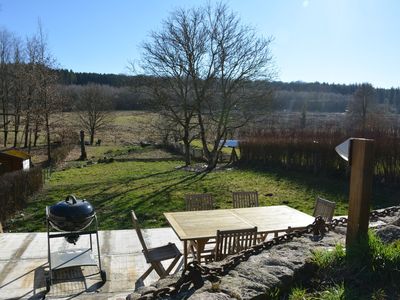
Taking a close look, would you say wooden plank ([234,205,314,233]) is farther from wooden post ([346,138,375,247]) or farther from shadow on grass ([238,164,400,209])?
shadow on grass ([238,164,400,209])

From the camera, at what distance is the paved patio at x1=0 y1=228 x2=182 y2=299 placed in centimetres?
498

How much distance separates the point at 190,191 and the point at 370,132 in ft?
20.6

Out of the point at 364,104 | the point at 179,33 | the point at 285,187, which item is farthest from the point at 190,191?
the point at 364,104

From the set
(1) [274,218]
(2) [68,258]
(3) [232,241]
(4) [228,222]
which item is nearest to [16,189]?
(2) [68,258]

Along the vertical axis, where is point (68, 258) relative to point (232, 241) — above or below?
below

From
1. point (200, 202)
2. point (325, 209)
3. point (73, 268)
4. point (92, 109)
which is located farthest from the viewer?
point (92, 109)

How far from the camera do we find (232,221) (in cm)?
561

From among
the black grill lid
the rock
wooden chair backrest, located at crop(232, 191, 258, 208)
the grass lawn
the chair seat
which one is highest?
the rock

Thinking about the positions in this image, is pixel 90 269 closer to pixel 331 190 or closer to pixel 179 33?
pixel 331 190

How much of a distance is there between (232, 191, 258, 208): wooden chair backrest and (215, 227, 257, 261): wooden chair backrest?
2.51 metres

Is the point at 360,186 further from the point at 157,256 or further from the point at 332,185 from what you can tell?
the point at 332,185

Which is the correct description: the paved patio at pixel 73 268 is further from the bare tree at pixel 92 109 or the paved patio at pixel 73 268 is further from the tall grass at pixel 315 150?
the bare tree at pixel 92 109

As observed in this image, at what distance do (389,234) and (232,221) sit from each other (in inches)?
95.8

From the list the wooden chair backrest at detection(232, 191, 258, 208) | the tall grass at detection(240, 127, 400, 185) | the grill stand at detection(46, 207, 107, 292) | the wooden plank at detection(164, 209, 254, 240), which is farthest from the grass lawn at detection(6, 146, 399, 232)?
the wooden plank at detection(164, 209, 254, 240)
